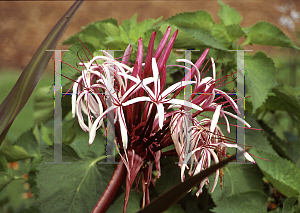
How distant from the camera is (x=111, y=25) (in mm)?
378

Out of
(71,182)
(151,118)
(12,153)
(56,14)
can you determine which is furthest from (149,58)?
(56,14)

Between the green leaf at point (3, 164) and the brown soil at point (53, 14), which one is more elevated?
the brown soil at point (53, 14)

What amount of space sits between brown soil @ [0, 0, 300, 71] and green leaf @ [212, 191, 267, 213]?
1.48 meters

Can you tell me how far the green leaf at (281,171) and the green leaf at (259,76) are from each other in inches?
2.3

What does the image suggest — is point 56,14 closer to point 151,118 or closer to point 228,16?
point 228,16

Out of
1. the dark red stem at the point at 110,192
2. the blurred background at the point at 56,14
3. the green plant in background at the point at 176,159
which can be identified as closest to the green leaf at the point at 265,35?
the green plant in background at the point at 176,159

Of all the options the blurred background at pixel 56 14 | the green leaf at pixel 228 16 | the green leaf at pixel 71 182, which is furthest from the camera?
the blurred background at pixel 56 14

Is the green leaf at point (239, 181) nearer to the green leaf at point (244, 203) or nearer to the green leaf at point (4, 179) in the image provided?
the green leaf at point (244, 203)

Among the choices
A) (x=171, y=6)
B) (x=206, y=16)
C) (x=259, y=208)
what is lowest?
(x=259, y=208)

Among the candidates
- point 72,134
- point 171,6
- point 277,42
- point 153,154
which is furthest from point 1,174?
point 171,6

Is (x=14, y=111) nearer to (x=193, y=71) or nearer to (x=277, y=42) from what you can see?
(x=193, y=71)

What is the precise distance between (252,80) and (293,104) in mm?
75

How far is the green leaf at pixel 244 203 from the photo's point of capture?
11.5 inches

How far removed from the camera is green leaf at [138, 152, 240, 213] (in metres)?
0.15
